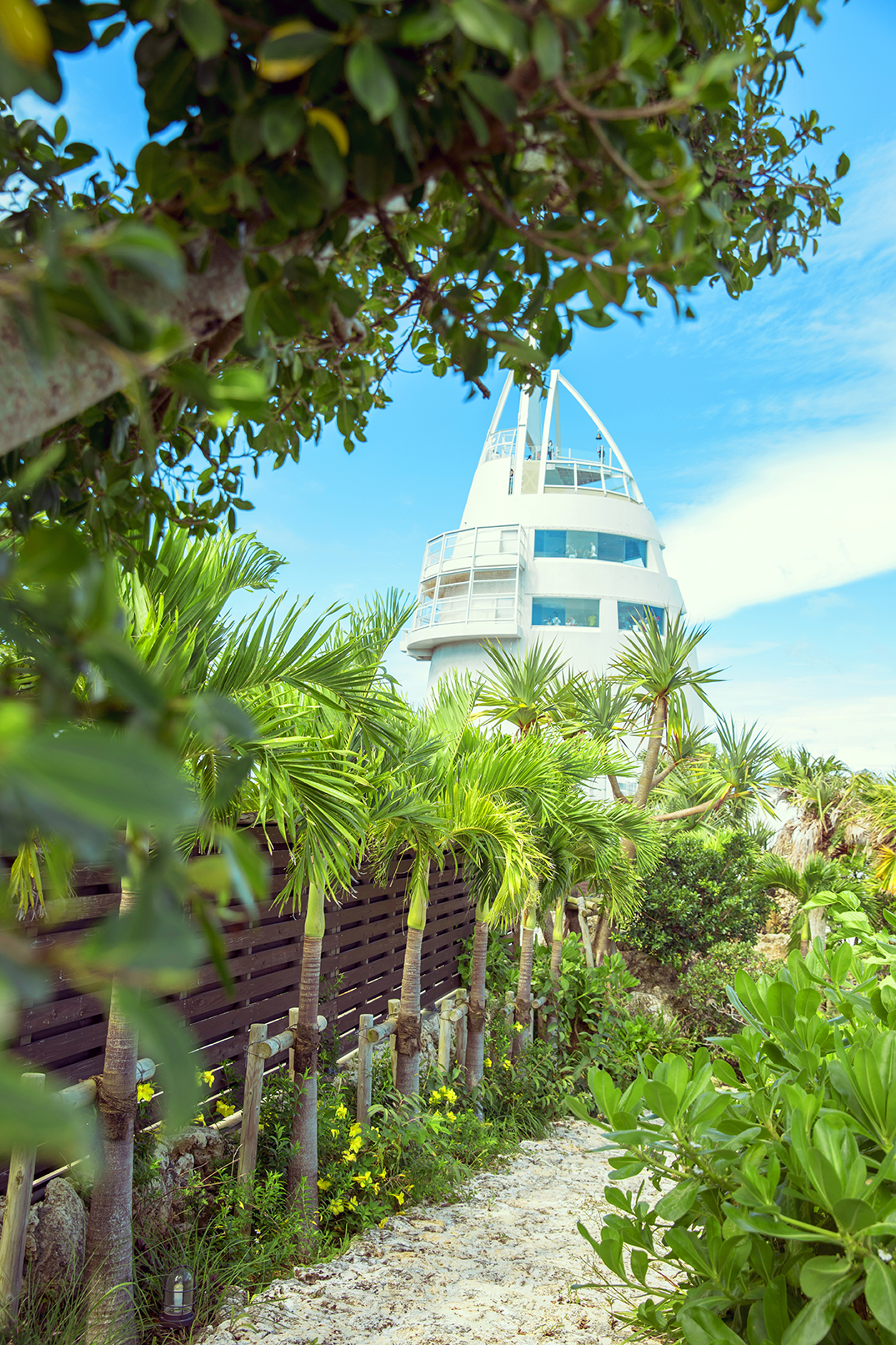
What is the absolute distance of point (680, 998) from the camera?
1113 centimetres

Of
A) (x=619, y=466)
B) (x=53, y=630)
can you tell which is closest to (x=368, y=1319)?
(x=53, y=630)

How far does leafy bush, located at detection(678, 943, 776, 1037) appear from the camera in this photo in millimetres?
10461

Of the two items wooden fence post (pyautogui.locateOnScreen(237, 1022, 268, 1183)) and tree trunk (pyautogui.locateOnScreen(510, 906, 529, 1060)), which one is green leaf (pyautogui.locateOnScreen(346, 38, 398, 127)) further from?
tree trunk (pyautogui.locateOnScreen(510, 906, 529, 1060))

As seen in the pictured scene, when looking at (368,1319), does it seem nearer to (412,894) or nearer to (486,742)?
(412,894)

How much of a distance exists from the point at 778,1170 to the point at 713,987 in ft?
34.9

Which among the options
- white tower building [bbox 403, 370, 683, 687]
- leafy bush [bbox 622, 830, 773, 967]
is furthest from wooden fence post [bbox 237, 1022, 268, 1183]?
white tower building [bbox 403, 370, 683, 687]

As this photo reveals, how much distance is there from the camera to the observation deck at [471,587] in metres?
23.0

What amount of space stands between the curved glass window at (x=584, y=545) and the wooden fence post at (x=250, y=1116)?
21.7 metres

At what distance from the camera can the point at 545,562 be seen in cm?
2433

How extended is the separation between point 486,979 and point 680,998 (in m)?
3.97

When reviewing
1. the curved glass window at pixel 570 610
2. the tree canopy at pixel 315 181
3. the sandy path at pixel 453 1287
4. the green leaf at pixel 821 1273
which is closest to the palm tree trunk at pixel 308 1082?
the sandy path at pixel 453 1287

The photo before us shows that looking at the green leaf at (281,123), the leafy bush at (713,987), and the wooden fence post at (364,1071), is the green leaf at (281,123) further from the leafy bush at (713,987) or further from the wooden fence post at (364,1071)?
the leafy bush at (713,987)

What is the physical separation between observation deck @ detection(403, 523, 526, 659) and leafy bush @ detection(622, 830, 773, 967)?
1130cm

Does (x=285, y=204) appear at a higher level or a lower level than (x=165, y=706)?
higher
